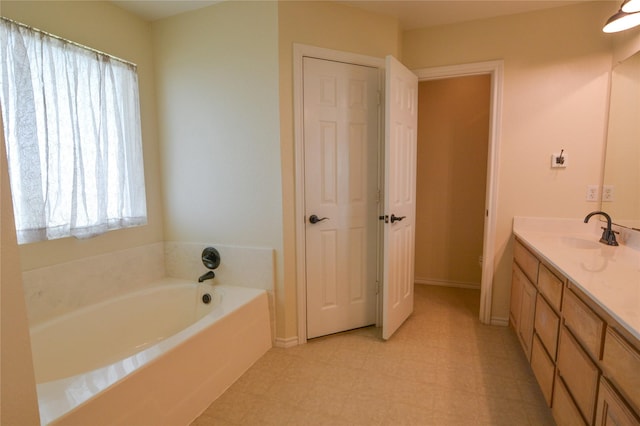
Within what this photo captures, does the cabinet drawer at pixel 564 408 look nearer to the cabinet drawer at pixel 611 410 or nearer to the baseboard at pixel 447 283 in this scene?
the cabinet drawer at pixel 611 410

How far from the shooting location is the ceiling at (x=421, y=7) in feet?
7.19

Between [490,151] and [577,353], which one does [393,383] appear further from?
[490,151]

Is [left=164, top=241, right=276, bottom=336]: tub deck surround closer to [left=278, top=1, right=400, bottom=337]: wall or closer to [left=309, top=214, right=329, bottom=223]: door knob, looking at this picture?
[left=278, top=1, right=400, bottom=337]: wall

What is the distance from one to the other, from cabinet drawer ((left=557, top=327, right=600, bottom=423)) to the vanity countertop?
0.83 ft

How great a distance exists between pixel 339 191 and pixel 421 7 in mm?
1485

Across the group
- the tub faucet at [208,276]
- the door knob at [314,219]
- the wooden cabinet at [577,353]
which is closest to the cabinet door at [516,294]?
the wooden cabinet at [577,353]

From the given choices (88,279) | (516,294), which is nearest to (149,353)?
(88,279)

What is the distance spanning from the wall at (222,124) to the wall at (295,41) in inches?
2.1

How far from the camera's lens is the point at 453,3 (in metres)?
2.22

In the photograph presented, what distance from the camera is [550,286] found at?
1.58 m

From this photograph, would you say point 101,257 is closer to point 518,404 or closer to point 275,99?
point 275,99

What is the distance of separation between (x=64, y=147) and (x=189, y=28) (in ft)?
3.99

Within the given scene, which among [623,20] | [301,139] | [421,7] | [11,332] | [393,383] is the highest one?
[421,7]

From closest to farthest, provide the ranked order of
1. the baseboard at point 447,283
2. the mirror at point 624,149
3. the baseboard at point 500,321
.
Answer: the mirror at point 624,149, the baseboard at point 500,321, the baseboard at point 447,283
